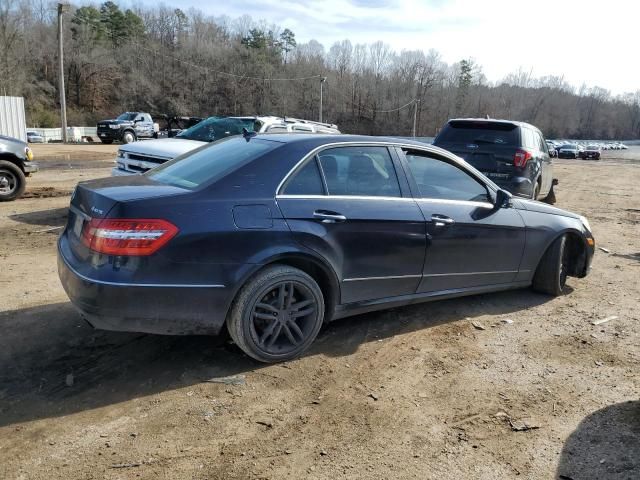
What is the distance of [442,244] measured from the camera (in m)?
4.37

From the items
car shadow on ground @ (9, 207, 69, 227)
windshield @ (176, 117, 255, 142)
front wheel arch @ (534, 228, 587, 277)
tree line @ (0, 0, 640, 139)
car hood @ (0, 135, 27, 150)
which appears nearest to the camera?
Result: front wheel arch @ (534, 228, 587, 277)

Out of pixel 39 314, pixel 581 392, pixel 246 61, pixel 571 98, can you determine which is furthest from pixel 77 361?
pixel 571 98

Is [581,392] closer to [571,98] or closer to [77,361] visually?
[77,361]

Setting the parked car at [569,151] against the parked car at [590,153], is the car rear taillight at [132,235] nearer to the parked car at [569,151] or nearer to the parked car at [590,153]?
the parked car at [590,153]

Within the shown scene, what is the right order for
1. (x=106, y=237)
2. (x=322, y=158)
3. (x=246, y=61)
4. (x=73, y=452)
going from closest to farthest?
(x=73, y=452) → (x=106, y=237) → (x=322, y=158) → (x=246, y=61)

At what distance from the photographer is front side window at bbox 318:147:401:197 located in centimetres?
396

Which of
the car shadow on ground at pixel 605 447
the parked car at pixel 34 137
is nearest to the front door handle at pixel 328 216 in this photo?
the car shadow on ground at pixel 605 447

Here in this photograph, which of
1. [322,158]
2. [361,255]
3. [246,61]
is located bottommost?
[361,255]

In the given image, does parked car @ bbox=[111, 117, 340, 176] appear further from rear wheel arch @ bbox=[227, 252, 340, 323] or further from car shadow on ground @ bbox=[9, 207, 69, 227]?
rear wheel arch @ bbox=[227, 252, 340, 323]

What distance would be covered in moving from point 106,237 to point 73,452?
1224 mm

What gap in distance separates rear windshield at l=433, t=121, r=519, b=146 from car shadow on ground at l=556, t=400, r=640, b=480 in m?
6.45

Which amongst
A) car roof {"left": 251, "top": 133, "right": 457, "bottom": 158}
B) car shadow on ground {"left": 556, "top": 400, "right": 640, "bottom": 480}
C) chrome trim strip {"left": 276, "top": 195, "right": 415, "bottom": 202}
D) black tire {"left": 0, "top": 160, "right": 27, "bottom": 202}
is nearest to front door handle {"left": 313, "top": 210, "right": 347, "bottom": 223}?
chrome trim strip {"left": 276, "top": 195, "right": 415, "bottom": 202}

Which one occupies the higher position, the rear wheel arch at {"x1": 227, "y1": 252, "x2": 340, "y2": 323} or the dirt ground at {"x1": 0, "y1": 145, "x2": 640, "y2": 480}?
the rear wheel arch at {"x1": 227, "y1": 252, "x2": 340, "y2": 323}

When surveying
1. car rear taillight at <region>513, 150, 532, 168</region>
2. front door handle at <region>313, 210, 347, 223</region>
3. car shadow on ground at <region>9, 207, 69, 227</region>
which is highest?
car rear taillight at <region>513, 150, 532, 168</region>
